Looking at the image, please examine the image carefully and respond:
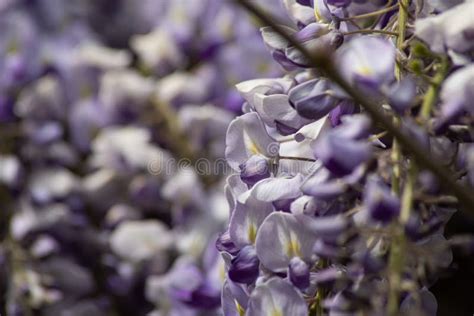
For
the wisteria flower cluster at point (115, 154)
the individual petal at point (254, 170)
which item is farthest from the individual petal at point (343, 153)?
the wisteria flower cluster at point (115, 154)

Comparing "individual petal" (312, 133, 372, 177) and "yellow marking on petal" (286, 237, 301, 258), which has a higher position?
"individual petal" (312, 133, 372, 177)

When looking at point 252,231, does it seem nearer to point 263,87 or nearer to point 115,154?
point 263,87

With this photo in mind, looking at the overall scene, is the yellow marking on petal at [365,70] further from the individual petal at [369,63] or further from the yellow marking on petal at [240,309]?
the yellow marking on petal at [240,309]

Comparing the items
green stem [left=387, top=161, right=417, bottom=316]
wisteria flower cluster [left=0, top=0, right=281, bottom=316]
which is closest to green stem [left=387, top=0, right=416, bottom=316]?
green stem [left=387, top=161, right=417, bottom=316]

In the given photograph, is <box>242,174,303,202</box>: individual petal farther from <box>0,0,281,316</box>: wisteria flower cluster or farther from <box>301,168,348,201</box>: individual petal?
<box>0,0,281,316</box>: wisteria flower cluster

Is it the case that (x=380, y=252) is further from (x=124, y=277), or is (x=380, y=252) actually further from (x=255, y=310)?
(x=124, y=277)

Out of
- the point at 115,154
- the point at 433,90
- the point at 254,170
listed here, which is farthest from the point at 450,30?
the point at 115,154

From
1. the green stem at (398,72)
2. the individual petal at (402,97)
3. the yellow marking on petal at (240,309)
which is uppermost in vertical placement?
the individual petal at (402,97)
